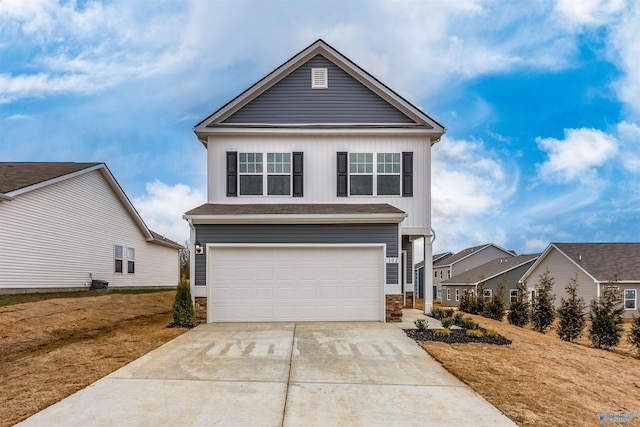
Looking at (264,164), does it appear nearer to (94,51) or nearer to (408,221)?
(408,221)

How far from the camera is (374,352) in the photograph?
8383 mm

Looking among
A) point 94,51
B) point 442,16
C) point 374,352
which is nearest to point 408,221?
point 374,352

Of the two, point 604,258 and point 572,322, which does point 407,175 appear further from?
point 604,258

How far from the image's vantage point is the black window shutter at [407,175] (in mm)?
14180

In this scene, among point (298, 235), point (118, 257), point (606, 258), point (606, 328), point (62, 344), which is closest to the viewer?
point (62, 344)

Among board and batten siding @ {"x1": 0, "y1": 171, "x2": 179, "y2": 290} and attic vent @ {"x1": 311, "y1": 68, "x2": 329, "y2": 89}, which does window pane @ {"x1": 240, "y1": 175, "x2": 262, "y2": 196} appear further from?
board and batten siding @ {"x1": 0, "y1": 171, "x2": 179, "y2": 290}

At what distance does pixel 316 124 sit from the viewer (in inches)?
565

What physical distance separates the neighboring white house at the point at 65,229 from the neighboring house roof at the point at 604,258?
27373mm

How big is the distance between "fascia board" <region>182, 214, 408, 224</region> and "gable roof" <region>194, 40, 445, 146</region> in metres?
3.63

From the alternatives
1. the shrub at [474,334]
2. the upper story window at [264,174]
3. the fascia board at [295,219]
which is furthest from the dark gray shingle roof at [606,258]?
the upper story window at [264,174]

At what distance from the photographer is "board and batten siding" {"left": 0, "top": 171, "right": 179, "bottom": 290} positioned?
14594 millimetres

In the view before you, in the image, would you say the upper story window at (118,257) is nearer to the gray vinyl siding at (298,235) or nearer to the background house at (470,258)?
the gray vinyl siding at (298,235)

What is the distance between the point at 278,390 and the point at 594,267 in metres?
28.1

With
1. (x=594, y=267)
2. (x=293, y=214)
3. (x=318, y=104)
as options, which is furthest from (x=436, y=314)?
(x=594, y=267)
